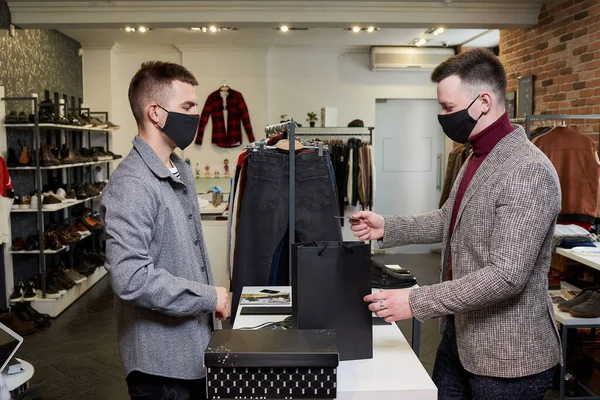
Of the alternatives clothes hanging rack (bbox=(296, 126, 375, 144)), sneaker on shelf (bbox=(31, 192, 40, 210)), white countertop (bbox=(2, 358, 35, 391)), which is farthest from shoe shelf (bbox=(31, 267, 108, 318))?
clothes hanging rack (bbox=(296, 126, 375, 144))

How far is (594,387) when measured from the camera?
353cm

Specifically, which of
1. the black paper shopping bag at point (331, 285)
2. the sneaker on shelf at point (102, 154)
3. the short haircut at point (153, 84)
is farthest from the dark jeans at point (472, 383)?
the sneaker on shelf at point (102, 154)

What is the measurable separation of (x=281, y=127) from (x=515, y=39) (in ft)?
12.2

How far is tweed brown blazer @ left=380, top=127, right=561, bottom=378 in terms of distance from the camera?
151 centimetres

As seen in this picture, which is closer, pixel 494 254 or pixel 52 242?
pixel 494 254

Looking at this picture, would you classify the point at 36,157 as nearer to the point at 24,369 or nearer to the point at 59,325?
the point at 59,325

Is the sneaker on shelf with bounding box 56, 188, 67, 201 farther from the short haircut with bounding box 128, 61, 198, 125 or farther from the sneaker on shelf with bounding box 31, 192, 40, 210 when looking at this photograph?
the short haircut with bounding box 128, 61, 198, 125

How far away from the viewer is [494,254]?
5.04 feet

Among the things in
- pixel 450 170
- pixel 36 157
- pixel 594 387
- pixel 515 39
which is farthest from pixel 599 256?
pixel 36 157

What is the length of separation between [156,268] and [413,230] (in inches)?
39.2

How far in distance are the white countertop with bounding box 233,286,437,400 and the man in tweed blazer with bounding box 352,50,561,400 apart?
6.6 inches

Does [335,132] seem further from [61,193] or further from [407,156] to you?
[61,193]

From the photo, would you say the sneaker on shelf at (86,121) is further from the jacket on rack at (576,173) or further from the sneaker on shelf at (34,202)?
the jacket on rack at (576,173)

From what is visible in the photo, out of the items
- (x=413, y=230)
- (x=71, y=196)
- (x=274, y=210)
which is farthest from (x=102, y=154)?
(x=413, y=230)
